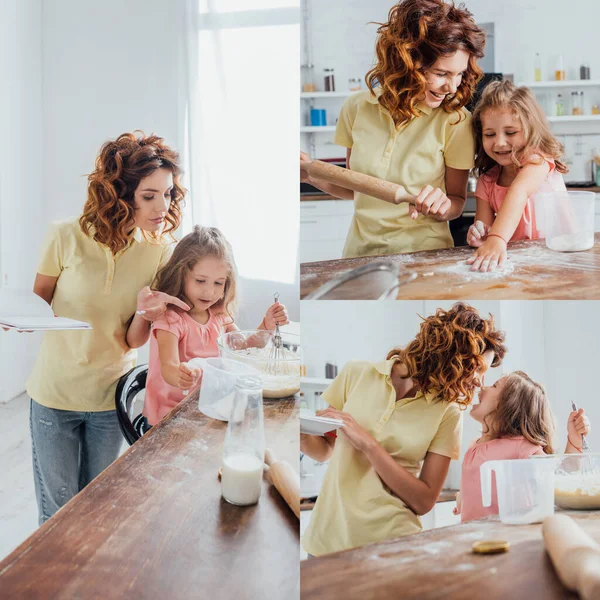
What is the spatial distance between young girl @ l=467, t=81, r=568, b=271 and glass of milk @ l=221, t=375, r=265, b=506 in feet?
1.36

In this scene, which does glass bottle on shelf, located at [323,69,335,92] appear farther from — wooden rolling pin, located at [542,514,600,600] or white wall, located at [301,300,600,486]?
wooden rolling pin, located at [542,514,600,600]

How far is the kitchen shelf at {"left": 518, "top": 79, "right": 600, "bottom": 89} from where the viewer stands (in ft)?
1.89

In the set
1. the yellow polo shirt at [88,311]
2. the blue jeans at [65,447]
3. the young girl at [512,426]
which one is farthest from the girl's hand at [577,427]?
the blue jeans at [65,447]

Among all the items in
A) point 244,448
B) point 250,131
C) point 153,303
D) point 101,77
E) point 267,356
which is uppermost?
point 101,77

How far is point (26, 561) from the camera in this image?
769 mm

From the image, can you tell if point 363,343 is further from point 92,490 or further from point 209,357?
point 209,357

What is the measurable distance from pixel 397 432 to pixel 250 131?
91 cm

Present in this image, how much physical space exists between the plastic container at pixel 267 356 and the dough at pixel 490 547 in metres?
0.53

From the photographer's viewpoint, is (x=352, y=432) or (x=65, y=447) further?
(x=65, y=447)

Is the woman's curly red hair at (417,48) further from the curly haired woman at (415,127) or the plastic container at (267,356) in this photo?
the plastic container at (267,356)

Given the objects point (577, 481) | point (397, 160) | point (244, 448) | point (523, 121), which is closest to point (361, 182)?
point (397, 160)

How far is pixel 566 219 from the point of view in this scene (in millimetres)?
604

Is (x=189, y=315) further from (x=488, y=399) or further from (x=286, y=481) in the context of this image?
(x=488, y=399)

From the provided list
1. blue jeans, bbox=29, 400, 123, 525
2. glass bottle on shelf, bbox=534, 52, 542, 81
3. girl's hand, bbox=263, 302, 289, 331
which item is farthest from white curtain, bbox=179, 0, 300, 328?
glass bottle on shelf, bbox=534, 52, 542, 81
